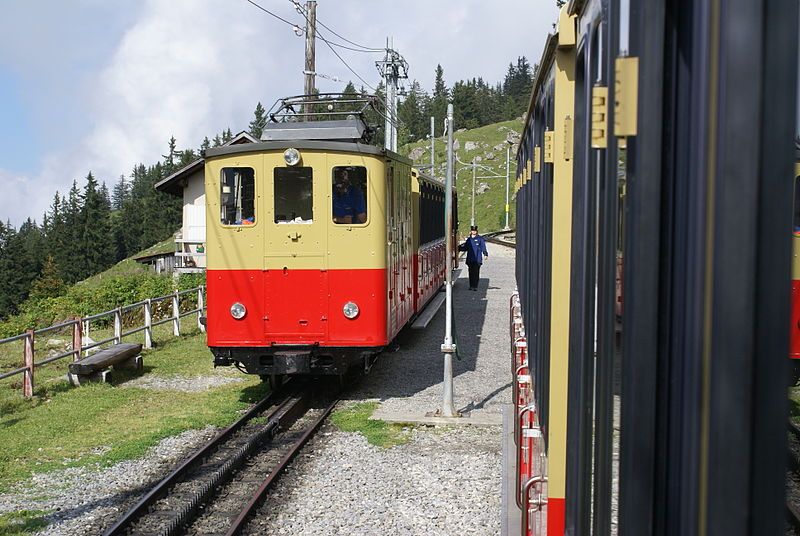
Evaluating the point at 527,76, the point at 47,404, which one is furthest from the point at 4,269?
the point at 527,76

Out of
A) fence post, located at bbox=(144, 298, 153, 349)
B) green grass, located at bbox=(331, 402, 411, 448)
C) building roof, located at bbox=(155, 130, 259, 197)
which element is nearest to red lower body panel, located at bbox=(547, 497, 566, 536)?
green grass, located at bbox=(331, 402, 411, 448)

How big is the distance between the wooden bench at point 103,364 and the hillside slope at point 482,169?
53851 millimetres

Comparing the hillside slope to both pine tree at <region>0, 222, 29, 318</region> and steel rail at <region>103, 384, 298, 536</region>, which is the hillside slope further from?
steel rail at <region>103, 384, 298, 536</region>

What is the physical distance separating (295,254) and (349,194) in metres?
0.93

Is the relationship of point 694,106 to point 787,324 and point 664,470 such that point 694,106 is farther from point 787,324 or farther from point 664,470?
point 664,470

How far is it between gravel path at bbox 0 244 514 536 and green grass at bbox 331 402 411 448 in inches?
4.5

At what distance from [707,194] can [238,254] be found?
896 centimetres

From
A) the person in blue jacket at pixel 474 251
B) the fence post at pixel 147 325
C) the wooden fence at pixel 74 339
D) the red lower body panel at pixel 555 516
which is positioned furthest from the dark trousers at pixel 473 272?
the red lower body panel at pixel 555 516

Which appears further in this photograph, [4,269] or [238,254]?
[4,269]

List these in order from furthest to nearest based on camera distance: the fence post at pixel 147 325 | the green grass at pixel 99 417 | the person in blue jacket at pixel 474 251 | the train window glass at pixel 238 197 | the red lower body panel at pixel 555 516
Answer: the person in blue jacket at pixel 474 251 → the fence post at pixel 147 325 → the train window glass at pixel 238 197 → the green grass at pixel 99 417 → the red lower body panel at pixel 555 516

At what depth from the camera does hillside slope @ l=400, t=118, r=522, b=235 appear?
261 ft

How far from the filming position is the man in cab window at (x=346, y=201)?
993 cm

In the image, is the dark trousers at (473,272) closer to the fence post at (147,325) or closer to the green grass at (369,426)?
the fence post at (147,325)

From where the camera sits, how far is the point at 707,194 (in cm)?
116
